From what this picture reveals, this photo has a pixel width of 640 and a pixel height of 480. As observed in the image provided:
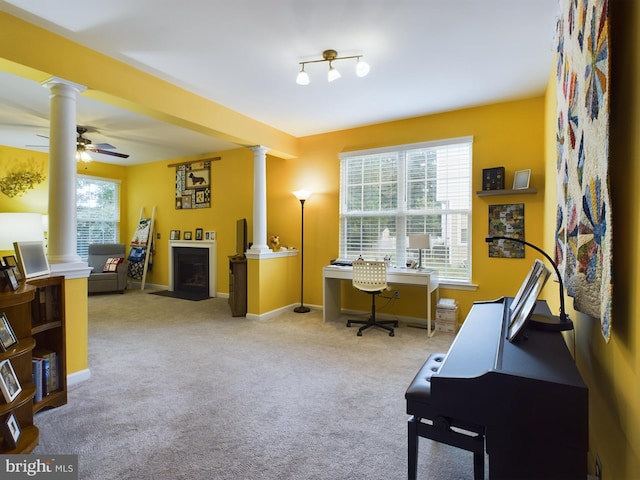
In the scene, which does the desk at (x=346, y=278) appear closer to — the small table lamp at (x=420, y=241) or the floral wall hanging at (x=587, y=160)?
the small table lamp at (x=420, y=241)

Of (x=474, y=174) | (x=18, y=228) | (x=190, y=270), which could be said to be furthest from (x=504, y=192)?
(x=18, y=228)

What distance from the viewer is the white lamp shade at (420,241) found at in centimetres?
396

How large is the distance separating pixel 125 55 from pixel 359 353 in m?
3.41

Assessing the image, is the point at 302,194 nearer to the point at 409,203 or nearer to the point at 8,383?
the point at 409,203

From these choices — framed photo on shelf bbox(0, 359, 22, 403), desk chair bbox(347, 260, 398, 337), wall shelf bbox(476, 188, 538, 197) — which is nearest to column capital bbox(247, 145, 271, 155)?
desk chair bbox(347, 260, 398, 337)

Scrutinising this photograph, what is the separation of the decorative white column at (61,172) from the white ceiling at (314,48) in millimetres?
452

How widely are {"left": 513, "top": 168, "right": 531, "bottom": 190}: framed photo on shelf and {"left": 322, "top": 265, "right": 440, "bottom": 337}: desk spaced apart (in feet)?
4.36

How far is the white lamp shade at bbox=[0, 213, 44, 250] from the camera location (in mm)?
4637

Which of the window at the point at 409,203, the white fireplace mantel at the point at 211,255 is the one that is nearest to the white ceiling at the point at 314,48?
Answer: the window at the point at 409,203

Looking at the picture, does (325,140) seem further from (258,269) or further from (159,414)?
(159,414)

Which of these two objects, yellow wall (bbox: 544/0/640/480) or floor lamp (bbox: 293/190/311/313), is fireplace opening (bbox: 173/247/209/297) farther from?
yellow wall (bbox: 544/0/640/480)

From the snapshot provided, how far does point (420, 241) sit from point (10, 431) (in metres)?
3.76

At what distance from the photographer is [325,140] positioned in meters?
5.05

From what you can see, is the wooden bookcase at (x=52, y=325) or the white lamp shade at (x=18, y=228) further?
the white lamp shade at (x=18, y=228)
